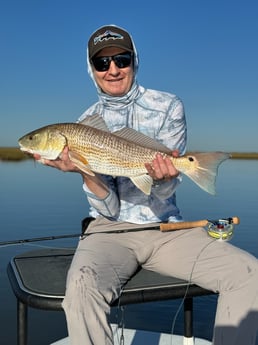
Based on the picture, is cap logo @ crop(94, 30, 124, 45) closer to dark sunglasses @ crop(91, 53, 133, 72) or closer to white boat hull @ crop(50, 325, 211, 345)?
dark sunglasses @ crop(91, 53, 133, 72)

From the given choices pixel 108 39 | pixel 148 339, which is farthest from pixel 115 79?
pixel 148 339

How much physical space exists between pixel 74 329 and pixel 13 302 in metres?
5.13

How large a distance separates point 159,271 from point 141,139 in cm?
106

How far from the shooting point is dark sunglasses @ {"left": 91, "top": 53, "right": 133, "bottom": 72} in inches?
170

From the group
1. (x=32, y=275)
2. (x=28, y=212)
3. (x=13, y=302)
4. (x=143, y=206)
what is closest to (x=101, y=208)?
(x=143, y=206)

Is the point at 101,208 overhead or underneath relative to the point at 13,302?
overhead

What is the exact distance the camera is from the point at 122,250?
3.86 meters

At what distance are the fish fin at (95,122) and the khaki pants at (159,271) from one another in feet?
2.70

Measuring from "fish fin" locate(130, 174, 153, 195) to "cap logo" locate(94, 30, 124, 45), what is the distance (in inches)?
48.4

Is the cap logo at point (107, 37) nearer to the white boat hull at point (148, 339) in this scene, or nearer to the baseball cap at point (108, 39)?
the baseball cap at point (108, 39)

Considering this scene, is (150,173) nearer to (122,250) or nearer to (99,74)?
(122,250)

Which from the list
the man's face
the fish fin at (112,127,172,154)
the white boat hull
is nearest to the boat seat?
the fish fin at (112,127,172,154)

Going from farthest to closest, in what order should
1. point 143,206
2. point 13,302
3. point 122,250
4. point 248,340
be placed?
point 13,302
point 143,206
point 122,250
point 248,340

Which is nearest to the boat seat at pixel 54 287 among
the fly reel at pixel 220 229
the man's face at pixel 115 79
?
the fly reel at pixel 220 229
